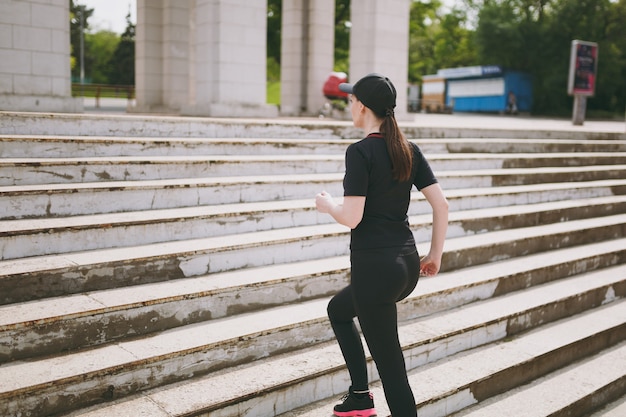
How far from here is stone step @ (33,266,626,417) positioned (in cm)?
336

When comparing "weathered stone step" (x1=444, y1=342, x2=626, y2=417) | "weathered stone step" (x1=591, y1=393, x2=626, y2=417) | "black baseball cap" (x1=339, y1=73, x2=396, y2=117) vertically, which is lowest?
"weathered stone step" (x1=591, y1=393, x2=626, y2=417)

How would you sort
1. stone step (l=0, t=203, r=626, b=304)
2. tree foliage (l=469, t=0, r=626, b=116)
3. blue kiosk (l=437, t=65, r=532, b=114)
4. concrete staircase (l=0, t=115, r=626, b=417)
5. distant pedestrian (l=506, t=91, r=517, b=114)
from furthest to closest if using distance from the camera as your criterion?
1. blue kiosk (l=437, t=65, r=532, b=114)
2. tree foliage (l=469, t=0, r=626, b=116)
3. distant pedestrian (l=506, t=91, r=517, b=114)
4. stone step (l=0, t=203, r=626, b=304)
5. concrete staircase (l=0, t=115, r=626, b=417)

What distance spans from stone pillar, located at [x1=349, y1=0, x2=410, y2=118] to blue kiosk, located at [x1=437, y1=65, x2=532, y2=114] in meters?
25.3

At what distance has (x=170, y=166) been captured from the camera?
5965mm

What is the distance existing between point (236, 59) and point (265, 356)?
8.19m

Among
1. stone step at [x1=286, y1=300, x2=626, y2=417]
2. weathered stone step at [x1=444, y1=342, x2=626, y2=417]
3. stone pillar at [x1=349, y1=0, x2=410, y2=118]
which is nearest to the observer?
stone step at [x1=286, y1=300, x2=626, y2=417]

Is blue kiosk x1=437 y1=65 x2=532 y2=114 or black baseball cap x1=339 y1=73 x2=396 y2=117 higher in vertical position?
blue kiosk x1=437 y1=65 x2=532 y2=114

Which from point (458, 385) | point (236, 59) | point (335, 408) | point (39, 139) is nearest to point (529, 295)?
point (458, 385)

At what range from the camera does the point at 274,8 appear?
98.1 ft

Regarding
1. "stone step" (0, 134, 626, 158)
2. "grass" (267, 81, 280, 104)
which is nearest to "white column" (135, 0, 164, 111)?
"stone step" (0, 134, 626, 158)

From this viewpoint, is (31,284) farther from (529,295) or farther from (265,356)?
(529,295)

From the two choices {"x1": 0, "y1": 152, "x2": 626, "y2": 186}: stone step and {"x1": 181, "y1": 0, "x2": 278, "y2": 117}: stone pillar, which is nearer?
{"x1": 0, "y1": 152, "x2": 626, "y2": 186}: stone step

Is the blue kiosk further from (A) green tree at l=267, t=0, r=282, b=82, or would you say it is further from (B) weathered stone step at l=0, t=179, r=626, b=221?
(B) weathered stone step at l=0, t=179, r=626, b=221

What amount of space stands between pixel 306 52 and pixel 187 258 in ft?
44.1
